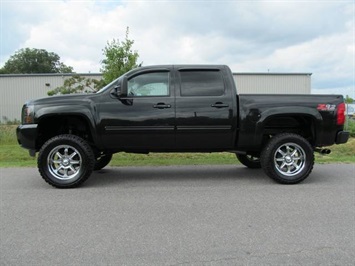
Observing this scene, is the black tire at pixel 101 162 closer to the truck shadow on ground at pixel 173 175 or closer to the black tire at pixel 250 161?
the truck shadow on ground at pixel 173 175

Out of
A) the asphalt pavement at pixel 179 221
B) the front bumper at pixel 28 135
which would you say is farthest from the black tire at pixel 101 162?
the front bumper at pixel 28 135

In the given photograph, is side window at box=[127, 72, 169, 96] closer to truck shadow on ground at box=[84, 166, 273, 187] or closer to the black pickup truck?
the black pickup truck

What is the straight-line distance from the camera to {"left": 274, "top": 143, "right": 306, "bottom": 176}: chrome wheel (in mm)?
6508

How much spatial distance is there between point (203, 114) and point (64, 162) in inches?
99.6

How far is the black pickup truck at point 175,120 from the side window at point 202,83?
2 centimetres

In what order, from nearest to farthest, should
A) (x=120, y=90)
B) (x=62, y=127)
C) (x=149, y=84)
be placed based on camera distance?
(x=120, y=90) → (x=149, y=84) → (x=62, y=127)

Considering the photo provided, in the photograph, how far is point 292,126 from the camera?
23.2 ft

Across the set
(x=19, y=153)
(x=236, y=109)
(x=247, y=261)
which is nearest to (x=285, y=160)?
(x=236, y=109)

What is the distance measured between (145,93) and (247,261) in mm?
3850

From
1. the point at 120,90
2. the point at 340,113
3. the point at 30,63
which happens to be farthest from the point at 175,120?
the point at 30,63

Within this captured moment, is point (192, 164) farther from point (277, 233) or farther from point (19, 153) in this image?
point (19, 153)

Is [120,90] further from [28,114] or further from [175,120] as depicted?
[28,114]

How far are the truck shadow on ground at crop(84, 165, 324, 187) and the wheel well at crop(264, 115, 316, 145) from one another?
2.77 ft

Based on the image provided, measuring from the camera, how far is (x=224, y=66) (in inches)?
266
